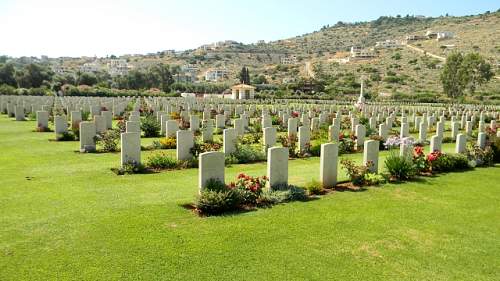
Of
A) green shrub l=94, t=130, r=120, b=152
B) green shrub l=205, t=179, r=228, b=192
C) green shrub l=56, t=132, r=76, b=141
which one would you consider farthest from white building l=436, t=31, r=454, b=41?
green shrub l=205, t=179, r=228, b=192

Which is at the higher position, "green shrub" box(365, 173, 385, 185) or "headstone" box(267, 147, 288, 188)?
"headstone" box(267, 147, 288, 188)

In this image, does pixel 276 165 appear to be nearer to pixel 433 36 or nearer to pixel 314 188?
pixel 314 188

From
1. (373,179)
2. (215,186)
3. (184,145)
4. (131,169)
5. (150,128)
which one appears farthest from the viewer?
(150,128)

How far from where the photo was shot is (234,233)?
319 inches

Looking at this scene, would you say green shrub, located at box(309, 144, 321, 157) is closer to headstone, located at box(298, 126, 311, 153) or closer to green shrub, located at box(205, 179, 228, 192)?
Result: headstone, located at box(298, 126, 311, 153)

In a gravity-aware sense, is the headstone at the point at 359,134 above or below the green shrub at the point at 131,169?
above

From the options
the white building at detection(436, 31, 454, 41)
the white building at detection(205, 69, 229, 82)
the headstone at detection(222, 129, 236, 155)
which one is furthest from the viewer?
the white building at detection(436, 31, 454, 41)

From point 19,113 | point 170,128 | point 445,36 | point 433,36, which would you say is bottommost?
point 170,128

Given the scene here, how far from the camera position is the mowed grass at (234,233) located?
21.8ft

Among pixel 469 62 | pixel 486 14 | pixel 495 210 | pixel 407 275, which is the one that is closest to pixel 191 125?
pixel 495 210

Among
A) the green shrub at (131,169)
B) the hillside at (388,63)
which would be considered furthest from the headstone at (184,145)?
the hillside at (388,63)

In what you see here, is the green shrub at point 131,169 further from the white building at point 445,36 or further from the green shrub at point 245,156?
the white building at point 445,36

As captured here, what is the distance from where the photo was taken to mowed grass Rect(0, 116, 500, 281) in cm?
664

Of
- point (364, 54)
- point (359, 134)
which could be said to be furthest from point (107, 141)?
point (364, 54)
